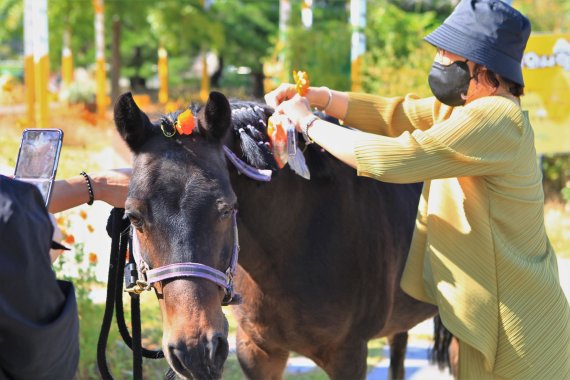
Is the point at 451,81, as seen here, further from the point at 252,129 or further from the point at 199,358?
the point at 199,358

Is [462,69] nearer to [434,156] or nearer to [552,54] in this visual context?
[434,156]

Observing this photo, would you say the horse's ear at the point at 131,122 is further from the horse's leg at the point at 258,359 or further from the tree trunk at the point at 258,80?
the tree trunk at the point at 258,80

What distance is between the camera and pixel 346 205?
143 inches

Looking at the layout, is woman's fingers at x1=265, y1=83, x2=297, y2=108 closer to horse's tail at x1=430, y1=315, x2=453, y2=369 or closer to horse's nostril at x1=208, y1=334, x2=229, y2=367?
horse's nostril at x1=208, y1=334, x2=229, y2=367

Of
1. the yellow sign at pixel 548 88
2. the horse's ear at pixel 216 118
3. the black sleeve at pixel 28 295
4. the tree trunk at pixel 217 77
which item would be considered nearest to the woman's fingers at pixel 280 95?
the horse's ear at pixel 216 118

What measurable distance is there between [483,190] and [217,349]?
1.10 meters

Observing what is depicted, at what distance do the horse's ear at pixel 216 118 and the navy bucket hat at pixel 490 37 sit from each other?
0.81 meters

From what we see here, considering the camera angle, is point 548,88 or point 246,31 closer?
point 548,88

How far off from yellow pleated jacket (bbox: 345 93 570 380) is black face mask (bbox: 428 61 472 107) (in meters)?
0.12

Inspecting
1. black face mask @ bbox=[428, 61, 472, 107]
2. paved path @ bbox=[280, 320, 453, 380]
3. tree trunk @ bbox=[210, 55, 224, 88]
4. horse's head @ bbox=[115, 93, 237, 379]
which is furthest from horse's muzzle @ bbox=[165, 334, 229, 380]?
tree trunk @ bbox=[210, 55, 224, 88]

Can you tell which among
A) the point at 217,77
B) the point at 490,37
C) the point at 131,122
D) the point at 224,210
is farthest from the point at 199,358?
the point at 217,77

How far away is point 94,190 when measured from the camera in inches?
113

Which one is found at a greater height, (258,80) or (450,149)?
(450,149)

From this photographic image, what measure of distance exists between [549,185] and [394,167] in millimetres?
9910
